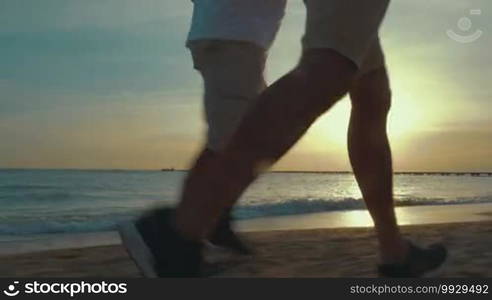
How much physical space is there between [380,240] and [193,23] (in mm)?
890

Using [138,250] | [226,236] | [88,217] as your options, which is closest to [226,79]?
[138,250]

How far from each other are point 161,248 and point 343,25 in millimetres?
681

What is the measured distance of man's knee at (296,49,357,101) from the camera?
137 cm

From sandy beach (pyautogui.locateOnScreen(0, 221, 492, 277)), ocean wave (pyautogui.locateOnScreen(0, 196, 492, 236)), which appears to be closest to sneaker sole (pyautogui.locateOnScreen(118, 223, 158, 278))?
sandy beach (pyautogui.locateOnScreen(0, 221, 492, 277))

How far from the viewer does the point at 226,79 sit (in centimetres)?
204

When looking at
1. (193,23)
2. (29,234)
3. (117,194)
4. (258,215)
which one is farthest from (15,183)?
(193,23)

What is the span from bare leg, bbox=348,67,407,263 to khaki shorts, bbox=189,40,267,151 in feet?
1.18

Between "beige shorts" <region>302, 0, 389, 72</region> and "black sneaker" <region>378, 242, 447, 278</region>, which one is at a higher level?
"beige shorts" <region>302, 0, 389, 72</region>

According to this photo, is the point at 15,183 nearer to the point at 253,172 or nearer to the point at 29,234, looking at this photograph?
the point at 29,234

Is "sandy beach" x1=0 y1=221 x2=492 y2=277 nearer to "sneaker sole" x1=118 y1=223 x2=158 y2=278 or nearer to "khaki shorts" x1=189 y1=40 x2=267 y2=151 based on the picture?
"khaki shorts" x1=189 y1=40 x2=267 y2=151

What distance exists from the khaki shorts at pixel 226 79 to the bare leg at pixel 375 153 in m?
0.36

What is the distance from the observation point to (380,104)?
73.2 inches

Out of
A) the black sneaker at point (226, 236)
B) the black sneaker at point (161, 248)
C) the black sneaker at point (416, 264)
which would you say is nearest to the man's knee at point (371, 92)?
the black sneaker at point (416, 264)

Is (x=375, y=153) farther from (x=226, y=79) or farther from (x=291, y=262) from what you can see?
(x=291, y=262)
